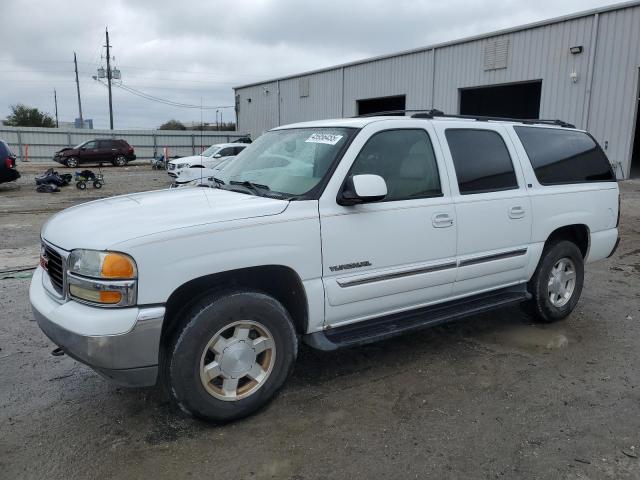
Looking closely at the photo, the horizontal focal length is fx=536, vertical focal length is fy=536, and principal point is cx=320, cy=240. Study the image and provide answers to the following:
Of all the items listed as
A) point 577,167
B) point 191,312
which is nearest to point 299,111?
point 577,167

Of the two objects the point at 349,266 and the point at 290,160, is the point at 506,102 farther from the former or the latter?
the point at 349,266

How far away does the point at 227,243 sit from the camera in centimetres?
308

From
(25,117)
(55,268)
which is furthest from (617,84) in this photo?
(25,117)

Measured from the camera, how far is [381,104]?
30.1 metres

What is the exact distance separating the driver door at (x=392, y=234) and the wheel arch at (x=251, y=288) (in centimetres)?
19

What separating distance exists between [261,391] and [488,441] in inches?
54.9

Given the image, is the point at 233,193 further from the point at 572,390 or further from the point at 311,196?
the point at 572,390

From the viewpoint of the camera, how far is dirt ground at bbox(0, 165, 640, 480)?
2914 millimetres

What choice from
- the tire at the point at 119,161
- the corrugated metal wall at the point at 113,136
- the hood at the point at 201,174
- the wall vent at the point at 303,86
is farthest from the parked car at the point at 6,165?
the corrugated metal wall at the point at 113,136

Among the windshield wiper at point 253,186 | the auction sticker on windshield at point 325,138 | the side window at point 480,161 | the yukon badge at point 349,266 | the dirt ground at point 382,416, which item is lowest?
the dirt ground at point 382,416

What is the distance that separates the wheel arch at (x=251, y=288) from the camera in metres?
3.14

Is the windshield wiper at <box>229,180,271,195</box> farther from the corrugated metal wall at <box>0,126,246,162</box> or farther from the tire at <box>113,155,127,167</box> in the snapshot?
the corrugated metal wall at <box>0,126,246,162</box>

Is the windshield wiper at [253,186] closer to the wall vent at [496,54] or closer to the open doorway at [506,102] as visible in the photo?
the wall vent at [496,54]

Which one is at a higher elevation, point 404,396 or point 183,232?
point 183,232
